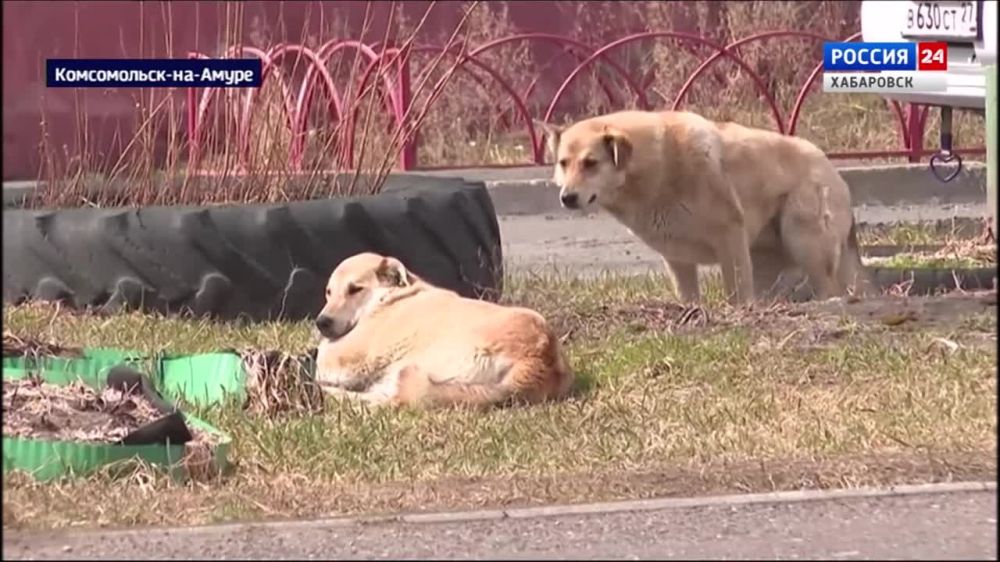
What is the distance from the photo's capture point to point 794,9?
18625 millimetres

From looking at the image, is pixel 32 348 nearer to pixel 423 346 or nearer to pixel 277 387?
pixel 277 387

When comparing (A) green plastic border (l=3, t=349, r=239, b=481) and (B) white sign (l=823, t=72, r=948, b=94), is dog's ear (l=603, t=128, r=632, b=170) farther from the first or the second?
(A) green plastic border (l=3, t=349, r=239, b=481)

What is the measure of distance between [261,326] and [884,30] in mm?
4401

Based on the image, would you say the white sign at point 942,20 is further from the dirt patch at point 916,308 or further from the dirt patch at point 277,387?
the dirt patch at point 277,387

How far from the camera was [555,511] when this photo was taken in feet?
17.0

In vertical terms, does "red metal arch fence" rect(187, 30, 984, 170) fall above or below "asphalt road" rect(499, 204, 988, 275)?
above

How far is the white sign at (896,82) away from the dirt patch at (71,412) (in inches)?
219

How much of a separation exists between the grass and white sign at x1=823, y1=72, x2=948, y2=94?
266 centimetres

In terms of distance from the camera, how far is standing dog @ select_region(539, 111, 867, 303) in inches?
351

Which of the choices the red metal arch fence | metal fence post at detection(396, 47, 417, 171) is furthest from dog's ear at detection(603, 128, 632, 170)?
metal fence post at detection(396, 47, 417, 171)

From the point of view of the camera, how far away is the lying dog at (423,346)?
6.51 meters

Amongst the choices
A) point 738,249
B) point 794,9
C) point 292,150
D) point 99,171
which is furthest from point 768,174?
point 794,9

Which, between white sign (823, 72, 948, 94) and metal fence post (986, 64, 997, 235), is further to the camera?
white sign (823, 72, 948, 94)

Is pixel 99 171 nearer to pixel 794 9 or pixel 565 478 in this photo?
pixel 565 478
